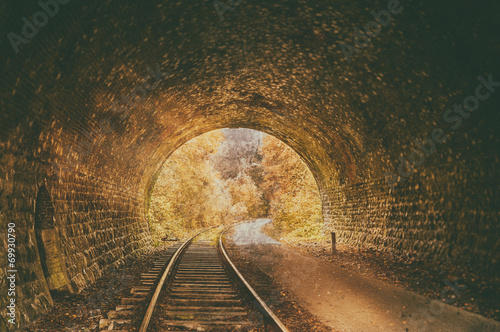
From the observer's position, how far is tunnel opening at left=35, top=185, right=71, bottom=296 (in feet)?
20.5

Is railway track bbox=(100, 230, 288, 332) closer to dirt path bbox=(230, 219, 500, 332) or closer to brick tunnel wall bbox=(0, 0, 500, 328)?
dirt path bbox=(230, 219, 500, 332)

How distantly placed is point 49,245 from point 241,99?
26.2 feet

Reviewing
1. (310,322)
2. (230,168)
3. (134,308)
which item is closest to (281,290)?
(310,322)

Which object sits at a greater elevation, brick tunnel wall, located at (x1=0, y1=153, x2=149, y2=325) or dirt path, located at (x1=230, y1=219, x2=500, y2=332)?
brick tunnel wall, located at (x1=0, y1=153, x2=149, y2=325)

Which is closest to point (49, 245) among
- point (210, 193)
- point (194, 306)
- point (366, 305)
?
point (194, 306)

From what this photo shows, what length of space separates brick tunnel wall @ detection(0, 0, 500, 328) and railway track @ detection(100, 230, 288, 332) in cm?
145

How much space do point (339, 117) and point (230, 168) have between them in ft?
193

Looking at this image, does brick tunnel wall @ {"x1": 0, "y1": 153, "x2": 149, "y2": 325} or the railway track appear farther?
brick tunnel wall @ {"x1": 0, "y1": 153, "x2": 149, "y2": 325}

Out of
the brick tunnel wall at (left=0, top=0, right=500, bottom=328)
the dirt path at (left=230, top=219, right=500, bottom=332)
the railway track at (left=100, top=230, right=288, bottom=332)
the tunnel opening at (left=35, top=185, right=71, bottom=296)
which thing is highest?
the brick tunnel wall at (left=0, top=0, right=500, bottom=328)

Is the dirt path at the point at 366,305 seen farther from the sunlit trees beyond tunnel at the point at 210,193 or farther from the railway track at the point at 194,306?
the sunlit trees beyond tunnel at the point at 210,193

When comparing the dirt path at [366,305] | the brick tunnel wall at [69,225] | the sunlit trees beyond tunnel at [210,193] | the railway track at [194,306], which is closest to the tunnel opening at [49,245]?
the brick tunnel wall at [69,225]

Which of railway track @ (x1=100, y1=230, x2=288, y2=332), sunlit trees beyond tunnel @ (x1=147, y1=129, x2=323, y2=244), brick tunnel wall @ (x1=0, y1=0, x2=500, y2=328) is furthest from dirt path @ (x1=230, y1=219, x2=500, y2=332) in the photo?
sunlit trees beyond tunnel @ (x1=147, y1=129, x2=323, y2=244)

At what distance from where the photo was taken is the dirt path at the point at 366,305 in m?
5.27

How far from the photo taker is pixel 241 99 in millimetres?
12391
